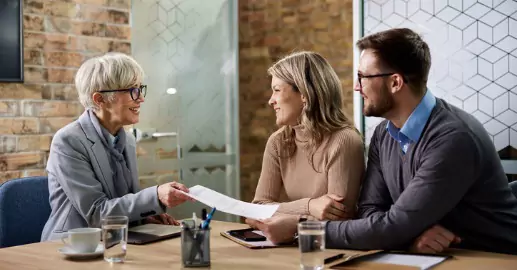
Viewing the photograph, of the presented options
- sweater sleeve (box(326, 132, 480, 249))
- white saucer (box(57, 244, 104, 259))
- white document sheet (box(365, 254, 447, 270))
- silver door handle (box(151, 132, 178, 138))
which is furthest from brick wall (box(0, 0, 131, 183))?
white document sheet (box(365, 254, 447, 270))

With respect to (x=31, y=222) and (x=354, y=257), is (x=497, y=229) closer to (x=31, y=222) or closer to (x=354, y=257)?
(x=354, y=257)

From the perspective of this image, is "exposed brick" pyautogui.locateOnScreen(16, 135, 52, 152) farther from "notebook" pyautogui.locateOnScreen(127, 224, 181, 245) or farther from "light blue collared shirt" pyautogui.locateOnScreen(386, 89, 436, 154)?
"light blue collared shirt" pyautogui.locateOnScreen(386, 89, 436, 154)

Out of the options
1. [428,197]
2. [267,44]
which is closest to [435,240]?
[428,197]

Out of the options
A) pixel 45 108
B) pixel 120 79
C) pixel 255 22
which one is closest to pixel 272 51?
pixel 255 22

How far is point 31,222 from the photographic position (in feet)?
7.84

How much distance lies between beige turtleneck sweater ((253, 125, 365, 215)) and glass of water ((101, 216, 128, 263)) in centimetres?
66

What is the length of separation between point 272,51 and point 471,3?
57.8 inches

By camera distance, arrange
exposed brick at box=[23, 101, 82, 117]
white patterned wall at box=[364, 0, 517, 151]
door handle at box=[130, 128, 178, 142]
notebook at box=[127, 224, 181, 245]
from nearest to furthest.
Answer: notebook at box=[127, 224, 181, 245]
exposed brick at box=[23, 101, 82, 117]
white patterned wall at box=[364, 0, 517, 151]
door handle at box=[130, 128, 178, 142]

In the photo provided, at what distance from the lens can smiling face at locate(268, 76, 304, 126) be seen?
2459 mm

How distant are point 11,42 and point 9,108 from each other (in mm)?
309

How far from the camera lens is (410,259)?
170 cm

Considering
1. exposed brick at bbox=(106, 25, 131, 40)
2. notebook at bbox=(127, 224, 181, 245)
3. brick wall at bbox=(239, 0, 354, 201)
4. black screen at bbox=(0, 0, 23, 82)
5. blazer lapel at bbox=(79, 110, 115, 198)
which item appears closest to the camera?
notebook at bbox=(127, 224, 181, 245)

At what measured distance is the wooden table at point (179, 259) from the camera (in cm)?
169

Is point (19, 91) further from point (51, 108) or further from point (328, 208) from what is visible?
point (328, 208)
